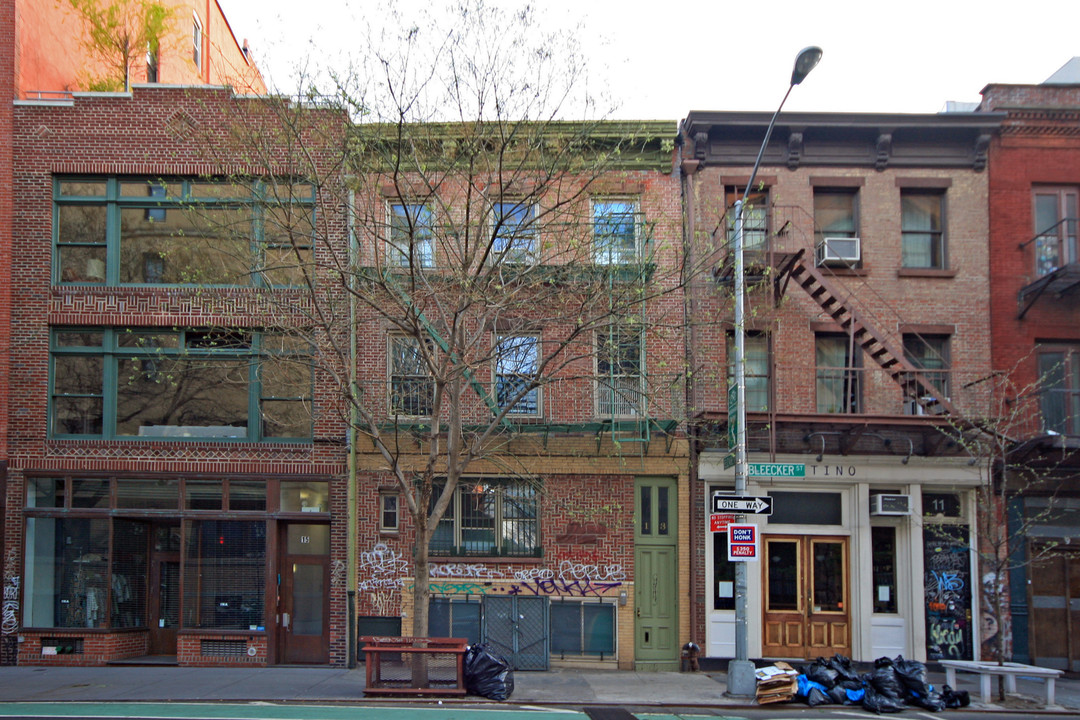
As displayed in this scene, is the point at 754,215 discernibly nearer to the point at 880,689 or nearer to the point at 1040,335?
the point at 1040,335

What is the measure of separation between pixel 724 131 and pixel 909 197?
13.4ft

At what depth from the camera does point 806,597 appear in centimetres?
1823

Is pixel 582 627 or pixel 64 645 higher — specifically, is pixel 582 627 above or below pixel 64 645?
above

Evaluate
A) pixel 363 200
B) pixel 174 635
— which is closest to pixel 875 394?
pixel 363 200

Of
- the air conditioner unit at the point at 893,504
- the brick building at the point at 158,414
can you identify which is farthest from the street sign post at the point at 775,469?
the brick building at the point at 158,414

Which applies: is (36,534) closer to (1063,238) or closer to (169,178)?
(169,178)

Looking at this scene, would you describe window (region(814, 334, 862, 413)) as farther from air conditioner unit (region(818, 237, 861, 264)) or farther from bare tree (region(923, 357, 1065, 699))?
bare tree (region(923, 357, 1065, 699))

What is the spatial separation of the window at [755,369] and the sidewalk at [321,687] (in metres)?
5.24

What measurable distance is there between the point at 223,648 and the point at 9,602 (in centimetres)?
410

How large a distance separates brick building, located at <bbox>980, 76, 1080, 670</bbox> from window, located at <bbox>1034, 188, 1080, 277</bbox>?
20 mm

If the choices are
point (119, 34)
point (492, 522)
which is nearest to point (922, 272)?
point (492, 522)

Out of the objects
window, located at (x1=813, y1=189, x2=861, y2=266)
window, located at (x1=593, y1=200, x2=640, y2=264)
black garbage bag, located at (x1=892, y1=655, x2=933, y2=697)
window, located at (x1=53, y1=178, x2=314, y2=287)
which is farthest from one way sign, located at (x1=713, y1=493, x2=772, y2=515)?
window, located at (x1=53, y1=178, x2=314, y2=287)

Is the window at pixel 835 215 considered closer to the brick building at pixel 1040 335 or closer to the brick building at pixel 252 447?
the brick building at pixel 1040 335

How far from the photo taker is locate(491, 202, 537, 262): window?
1382 centimetres
